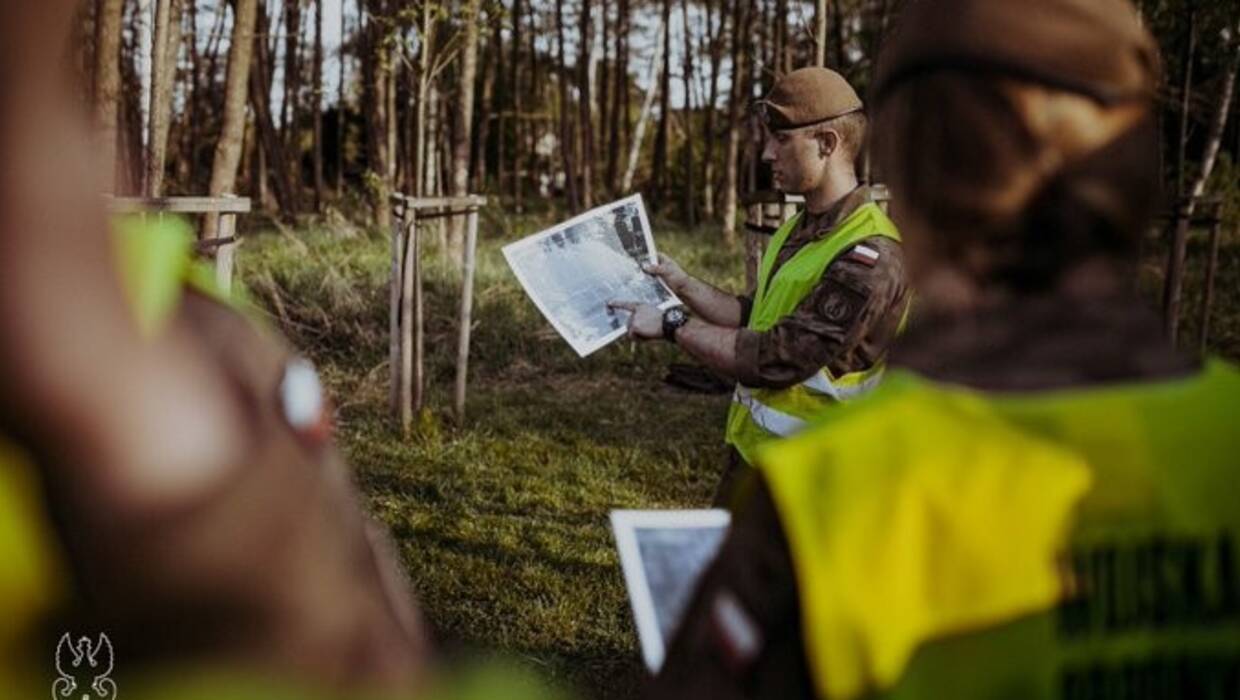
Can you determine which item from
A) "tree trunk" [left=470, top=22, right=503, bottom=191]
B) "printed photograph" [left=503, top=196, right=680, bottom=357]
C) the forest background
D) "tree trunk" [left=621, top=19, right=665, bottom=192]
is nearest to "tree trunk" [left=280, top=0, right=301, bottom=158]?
the forest background

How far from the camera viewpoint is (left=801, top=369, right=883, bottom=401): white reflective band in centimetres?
311

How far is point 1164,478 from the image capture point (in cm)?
99

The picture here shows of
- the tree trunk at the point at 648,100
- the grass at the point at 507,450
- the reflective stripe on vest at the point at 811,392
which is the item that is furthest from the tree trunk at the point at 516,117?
the reflective stripe on vest at the point at 811,392

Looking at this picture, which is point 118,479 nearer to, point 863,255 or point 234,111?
point 863,255

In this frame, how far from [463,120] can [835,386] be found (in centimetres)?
1024

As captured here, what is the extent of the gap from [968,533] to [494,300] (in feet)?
32.6

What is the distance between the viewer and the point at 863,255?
3.01m

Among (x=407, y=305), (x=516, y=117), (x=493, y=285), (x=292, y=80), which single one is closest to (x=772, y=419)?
(x=407, y=305)

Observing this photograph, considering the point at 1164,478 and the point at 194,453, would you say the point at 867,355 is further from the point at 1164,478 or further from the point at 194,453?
the point at 194,453

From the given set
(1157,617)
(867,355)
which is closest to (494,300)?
(867,355)

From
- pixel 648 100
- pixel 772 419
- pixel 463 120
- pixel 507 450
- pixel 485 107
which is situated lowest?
pixel 507 450

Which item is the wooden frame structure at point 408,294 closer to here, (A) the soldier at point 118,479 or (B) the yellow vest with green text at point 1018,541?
(B) the yellow vest with green text at point 1018,541

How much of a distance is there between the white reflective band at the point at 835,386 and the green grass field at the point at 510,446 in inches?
44.6

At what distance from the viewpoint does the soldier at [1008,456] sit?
93 cm
